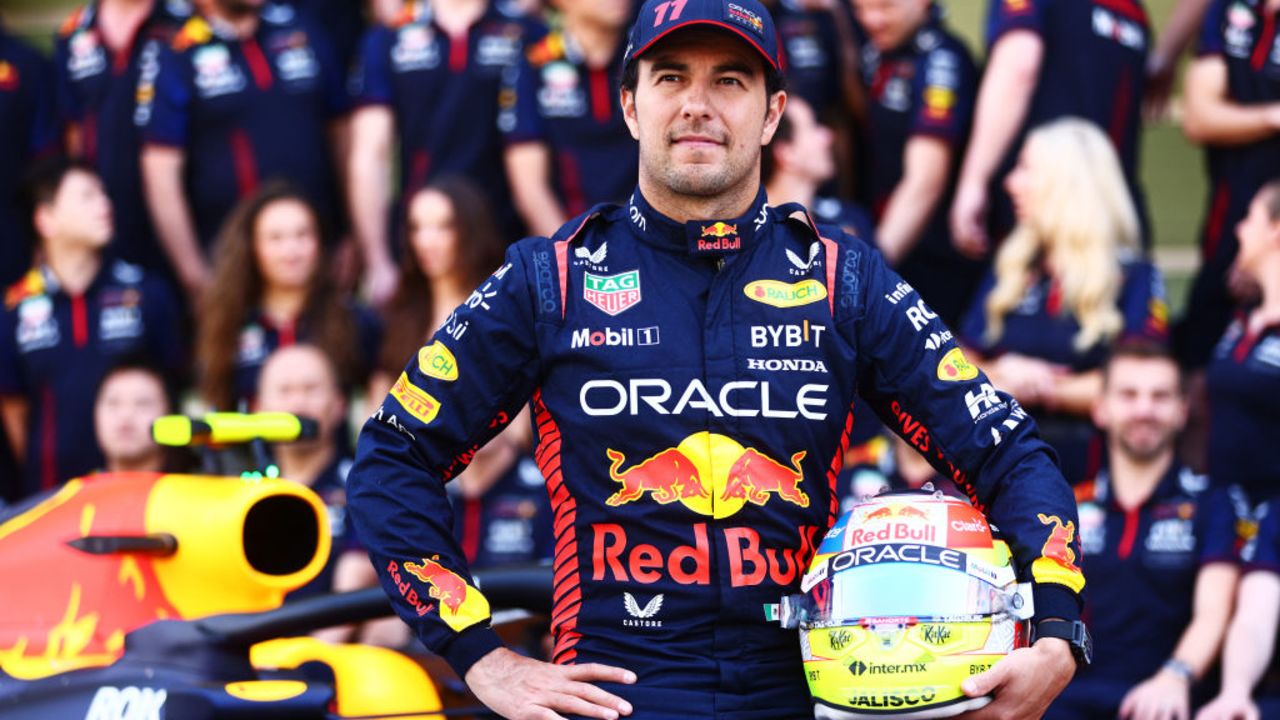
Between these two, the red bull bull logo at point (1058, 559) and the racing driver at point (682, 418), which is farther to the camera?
the racing driver at point (682, 418)

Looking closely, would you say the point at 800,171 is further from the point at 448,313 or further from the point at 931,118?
the point at 448,313

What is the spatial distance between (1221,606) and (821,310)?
2.76 meters

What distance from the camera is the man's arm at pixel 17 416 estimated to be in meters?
7.77

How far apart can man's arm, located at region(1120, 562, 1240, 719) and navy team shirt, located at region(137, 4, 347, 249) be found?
3965mm

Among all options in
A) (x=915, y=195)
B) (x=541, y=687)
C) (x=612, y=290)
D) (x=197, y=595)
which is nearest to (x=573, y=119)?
(x=915, y=195)

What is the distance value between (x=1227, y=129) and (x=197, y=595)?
4.33m

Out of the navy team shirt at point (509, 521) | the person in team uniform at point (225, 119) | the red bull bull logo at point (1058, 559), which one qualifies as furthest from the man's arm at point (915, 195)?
the red bull bull logo at point (1058, 559)

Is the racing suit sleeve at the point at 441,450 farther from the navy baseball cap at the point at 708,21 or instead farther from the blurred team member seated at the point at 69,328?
the blurred team member seated at the point at 69,328

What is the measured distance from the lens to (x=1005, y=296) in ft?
21.2

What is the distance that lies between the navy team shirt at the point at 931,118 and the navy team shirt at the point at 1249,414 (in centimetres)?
125

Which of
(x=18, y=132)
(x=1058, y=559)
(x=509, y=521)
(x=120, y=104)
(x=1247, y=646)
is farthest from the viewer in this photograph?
(x=18, y=132)

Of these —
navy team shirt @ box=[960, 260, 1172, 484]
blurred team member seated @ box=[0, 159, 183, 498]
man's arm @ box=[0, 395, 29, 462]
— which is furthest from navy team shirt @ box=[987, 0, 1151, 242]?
man's arm @ box=[0, 395, 29, 462]

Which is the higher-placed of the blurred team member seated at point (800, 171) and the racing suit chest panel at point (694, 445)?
the blurred team member seated at point (800, 171)

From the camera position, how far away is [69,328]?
25.1ft
